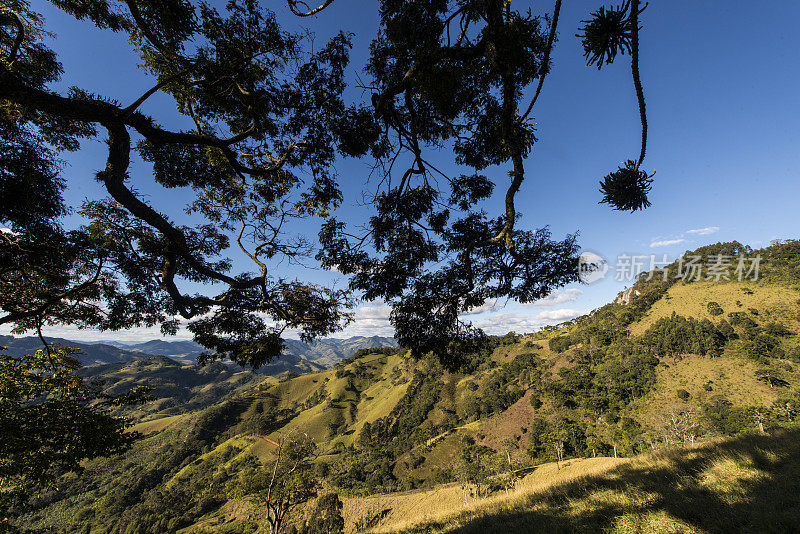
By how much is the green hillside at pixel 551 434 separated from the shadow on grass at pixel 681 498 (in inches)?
1.5

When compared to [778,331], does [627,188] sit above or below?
above

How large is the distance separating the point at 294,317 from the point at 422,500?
47011 millimetres

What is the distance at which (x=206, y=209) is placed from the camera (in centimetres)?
813

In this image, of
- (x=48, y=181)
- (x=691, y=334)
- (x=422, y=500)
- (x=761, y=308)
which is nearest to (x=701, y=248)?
(x=761, y=308)

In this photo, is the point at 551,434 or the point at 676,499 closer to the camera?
the point at 676,499

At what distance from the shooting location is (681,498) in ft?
13.6

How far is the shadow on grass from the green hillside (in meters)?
0.04

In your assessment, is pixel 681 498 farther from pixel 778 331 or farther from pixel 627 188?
pixel 778 331

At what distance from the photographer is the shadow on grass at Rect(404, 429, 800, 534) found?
11.7 ft

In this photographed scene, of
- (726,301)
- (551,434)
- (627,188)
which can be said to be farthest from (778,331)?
(627,188)

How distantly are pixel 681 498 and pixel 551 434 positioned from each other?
66469mm

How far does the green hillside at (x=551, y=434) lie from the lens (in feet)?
15.9

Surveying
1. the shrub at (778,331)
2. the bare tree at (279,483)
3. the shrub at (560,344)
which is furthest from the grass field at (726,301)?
the bare tree at (279,483)

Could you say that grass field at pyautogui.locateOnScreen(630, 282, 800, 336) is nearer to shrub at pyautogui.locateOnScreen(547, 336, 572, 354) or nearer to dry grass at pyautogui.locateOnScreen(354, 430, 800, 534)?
shrub at pyautogui.locateOnScreen(547, 336, 572, 354)
